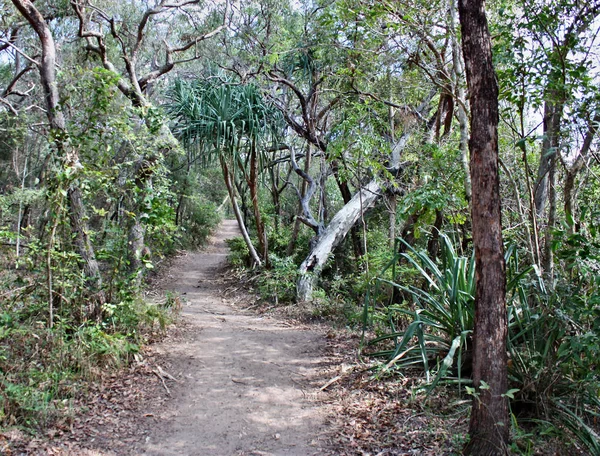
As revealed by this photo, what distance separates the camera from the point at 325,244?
952 centimetres

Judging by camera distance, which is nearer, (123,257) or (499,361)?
(499,361)

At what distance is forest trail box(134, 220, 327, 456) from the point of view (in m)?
3.59

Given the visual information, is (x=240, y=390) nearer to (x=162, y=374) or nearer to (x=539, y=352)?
(x=162, y=374)

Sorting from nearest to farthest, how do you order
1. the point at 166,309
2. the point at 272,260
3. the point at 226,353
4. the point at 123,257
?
the point at 123,257 → the point at 226,353 → the point at 166,309 → the point at 272,260

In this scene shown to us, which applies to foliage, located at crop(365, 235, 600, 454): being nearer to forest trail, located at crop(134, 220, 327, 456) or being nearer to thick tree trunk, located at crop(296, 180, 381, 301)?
forest trail, located at crop(134, 220, 327, 456)

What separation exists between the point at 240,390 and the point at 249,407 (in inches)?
14.0

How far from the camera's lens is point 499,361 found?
2.79m

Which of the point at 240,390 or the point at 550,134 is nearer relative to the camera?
the point at 550,134

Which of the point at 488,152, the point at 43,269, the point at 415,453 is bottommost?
the point at 415,453

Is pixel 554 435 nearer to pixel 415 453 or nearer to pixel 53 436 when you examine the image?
pixel 415 453

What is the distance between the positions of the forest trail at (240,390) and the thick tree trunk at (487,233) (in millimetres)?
1446

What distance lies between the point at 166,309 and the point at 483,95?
17.0ft

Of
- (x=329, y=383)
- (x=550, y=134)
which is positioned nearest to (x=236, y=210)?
(x=329, y=383)

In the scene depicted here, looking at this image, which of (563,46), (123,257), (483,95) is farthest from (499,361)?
(123,257)
